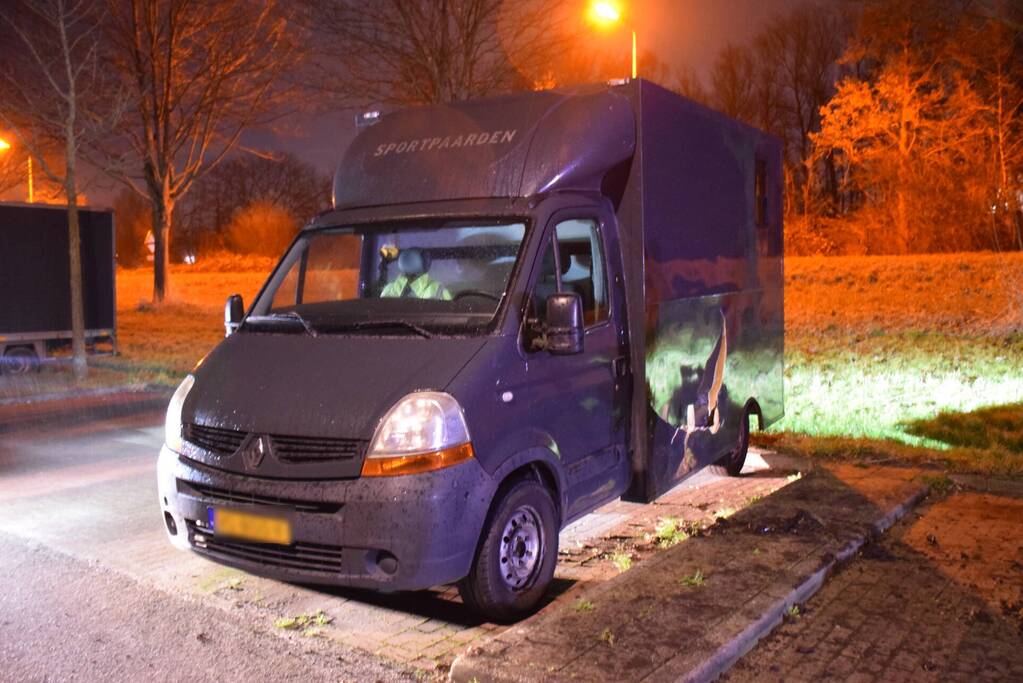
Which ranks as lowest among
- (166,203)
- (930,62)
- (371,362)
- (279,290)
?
(371,362)

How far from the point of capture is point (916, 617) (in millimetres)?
4762

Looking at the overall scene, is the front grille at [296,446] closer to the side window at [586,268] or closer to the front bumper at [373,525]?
the front bumper at [373,525]

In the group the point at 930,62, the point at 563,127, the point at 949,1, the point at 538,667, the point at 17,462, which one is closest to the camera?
the point at 538,667

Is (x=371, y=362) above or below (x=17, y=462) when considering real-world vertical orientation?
above

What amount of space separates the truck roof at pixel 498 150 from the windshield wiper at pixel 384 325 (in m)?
0.93

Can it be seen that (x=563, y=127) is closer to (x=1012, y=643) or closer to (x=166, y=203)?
(x=1012, y=643)

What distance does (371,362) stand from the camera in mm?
4672

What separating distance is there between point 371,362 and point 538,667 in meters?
1.63

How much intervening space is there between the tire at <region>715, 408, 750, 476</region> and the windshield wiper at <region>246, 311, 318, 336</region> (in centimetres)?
388

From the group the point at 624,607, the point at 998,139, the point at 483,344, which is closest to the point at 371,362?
the point at 483,344

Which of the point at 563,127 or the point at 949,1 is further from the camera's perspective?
the point at 949,1

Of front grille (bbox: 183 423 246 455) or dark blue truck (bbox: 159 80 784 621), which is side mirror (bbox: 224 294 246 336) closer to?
dark blue truck (bbox: 159 80 784 621)

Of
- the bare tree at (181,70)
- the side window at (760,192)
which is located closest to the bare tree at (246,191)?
the bare tree at (181,70)

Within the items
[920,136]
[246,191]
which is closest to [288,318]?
[920,136]
